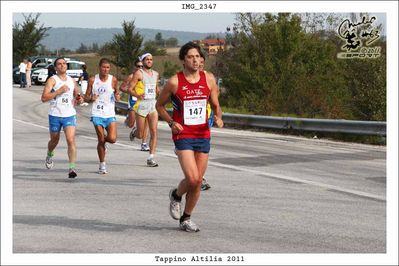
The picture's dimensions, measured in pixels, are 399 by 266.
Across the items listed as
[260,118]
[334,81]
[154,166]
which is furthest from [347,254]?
[334,81]

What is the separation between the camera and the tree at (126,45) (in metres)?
54.7

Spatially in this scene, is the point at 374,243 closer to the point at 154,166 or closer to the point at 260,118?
the point at 154,166

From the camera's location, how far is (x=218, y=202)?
11078 mm

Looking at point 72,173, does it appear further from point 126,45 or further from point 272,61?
point 126,45

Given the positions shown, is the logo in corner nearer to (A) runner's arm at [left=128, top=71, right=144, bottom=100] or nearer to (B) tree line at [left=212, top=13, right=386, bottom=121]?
(B) tree line at [left=212, top=13, right=386, bottom=121]

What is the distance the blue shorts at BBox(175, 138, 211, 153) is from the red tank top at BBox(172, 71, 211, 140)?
42 millimetres

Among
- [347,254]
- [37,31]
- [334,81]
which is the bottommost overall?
[347,254]

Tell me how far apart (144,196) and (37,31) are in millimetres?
52619

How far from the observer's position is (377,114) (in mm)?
26516

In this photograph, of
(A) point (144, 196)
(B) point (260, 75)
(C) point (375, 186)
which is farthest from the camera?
(B) point (260, 75)

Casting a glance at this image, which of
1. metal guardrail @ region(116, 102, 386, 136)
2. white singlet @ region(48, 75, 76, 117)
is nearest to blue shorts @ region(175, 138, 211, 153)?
white singlet @ region(48, 75, 76, 117)

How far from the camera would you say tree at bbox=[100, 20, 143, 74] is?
180 ft

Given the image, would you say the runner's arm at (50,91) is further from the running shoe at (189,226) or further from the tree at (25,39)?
the tree at (25,39)

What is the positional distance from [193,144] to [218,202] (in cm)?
254
